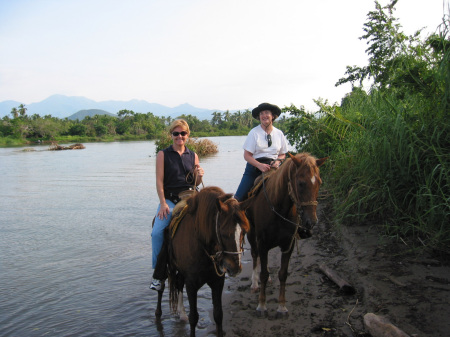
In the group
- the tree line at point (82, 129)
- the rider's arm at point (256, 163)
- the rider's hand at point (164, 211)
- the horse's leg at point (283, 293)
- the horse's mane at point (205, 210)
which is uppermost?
the tree line at point (82, 129)

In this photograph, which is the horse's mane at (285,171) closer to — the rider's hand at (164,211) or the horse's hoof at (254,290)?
the rider's hand at (164,211)

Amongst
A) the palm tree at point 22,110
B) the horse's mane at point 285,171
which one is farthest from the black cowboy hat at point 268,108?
the palm tree at point 22,110

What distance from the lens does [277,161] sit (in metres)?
5.14

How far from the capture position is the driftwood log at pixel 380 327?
2972 mm

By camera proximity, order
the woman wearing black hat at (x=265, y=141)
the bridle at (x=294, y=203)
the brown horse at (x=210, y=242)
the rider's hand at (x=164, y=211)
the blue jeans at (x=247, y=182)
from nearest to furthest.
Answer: the brown horse at (x=210, y=242)
the bridle at (x=294, y=203)
the rider's hand at (x=164, y=211)
the woman wearing black hat at (x=265, y=141)
the blue jeans at (x=247, y=182)

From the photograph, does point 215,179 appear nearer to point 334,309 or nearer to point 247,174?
point 247,174

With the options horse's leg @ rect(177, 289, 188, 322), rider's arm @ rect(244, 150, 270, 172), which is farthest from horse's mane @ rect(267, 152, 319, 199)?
horse's leg @ rect(177, 289, 188, 322)

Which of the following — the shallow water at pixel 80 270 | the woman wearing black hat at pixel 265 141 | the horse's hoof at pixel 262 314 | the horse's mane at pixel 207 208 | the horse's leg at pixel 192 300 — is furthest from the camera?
the woman wearing black hat at pixel 265 141

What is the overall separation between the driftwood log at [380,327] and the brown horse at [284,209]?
107 cm

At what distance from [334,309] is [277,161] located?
222 cm

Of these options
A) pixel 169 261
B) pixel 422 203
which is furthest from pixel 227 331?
pixel 422 203

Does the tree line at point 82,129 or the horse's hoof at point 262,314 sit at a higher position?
the tree line at point 82,129

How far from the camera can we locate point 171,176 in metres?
4.14

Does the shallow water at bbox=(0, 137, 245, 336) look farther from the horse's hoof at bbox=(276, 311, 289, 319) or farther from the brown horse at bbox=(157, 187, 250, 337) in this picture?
the brown horse at bbox=(157, 187, 250, 337)
